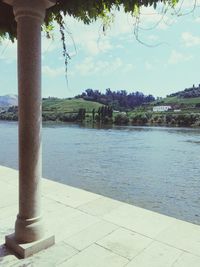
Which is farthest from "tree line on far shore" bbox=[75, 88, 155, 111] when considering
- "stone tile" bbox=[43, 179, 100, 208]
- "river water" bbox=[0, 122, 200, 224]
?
"stone tile" bbox=[43, 179, 100, 208]

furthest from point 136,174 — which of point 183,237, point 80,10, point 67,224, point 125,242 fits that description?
point 80,10

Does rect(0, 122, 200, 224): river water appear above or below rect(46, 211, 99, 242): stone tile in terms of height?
below

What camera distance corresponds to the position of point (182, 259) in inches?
120

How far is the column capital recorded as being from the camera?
2932 mm

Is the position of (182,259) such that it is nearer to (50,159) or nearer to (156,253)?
(156,253)

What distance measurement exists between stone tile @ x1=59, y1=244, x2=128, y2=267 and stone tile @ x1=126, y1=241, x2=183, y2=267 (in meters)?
0.13

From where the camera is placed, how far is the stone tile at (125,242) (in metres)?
3.19

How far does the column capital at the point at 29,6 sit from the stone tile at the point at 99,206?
8.77 feet

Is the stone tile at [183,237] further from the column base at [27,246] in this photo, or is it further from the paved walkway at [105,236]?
the column base at [27,246]

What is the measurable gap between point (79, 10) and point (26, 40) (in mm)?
590

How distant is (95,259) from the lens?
9.91ft

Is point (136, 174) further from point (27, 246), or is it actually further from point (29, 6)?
point (29, 6)

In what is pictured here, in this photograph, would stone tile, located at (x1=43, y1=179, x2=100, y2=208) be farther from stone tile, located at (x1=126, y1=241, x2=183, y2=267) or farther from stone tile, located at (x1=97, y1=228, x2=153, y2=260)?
stone tile, located at (x1=126, y1=241, x2=183, y2=267)

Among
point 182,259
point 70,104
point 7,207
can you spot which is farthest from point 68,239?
point 70,104
